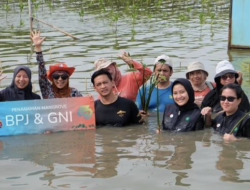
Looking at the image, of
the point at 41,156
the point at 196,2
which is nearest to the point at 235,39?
the point at 41,156

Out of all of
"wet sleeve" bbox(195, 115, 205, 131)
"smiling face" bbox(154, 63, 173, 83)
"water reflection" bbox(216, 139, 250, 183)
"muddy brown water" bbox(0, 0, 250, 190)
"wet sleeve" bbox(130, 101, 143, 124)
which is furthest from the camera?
"smiling face" bbox(154, 63, 173, 83)

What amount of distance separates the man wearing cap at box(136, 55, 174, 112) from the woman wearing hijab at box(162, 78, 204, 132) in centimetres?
65

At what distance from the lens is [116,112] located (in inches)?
300

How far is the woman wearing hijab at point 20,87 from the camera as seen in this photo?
739 centimetres

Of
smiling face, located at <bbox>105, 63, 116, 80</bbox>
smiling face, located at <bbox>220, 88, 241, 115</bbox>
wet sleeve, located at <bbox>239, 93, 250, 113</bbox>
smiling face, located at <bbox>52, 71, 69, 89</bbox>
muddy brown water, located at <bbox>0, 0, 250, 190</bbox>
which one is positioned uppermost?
smiling face, located at <bbox>105, 63, 116, 80</bbox>

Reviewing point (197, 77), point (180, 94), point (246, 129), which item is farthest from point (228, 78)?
point (246, 129)

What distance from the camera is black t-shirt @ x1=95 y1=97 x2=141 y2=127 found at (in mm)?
7566

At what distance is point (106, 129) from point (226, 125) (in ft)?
5.61

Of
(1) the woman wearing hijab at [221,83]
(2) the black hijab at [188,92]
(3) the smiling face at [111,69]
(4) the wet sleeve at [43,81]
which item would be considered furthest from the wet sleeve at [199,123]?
(4) the wet sleeve at [43,81]

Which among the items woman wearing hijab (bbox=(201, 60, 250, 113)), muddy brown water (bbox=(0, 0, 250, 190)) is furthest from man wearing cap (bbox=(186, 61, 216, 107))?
muddy brown water (bbox=(0, 0, 250, 190))

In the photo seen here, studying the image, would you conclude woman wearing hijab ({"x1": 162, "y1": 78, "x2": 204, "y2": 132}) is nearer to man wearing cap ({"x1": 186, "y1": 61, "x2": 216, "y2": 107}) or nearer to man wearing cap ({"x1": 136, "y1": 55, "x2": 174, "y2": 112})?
man wearing cap ({"x1": 136, "y1": 55, "x2": 174, "y2": 112})

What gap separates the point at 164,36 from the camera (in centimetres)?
1691

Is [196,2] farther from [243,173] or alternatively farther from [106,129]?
[243,173]

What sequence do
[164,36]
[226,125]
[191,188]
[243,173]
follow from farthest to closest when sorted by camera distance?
[164,36], [226,125], [243,173], [191,188]
